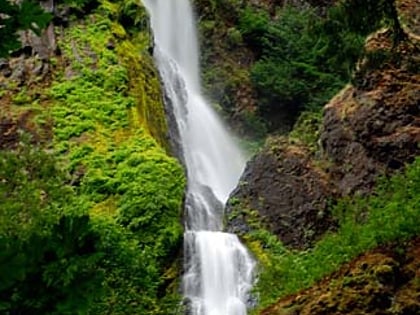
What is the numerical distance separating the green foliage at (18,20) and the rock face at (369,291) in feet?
13.4

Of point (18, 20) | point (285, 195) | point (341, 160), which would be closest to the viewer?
point (18, 20)

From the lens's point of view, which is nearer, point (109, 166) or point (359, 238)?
point (359, 238)

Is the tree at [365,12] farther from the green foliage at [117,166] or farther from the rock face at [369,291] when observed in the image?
the green foliage at [117,166]

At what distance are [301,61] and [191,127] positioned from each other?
19.2 feet

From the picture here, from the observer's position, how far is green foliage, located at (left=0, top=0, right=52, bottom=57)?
2.14 m

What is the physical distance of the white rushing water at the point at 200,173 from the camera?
1291cm

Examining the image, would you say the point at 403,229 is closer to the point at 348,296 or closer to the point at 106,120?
the point at 348,296

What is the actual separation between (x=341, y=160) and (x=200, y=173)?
4877 millimetres

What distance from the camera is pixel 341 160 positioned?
15.6 meters

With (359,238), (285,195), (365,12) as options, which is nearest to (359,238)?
(359,238)

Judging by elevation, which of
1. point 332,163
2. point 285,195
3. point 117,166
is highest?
point 332,163

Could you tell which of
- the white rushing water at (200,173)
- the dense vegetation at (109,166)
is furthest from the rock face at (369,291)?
the white rushing water at (200,173)

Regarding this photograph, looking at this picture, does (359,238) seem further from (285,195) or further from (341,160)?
(341,160)

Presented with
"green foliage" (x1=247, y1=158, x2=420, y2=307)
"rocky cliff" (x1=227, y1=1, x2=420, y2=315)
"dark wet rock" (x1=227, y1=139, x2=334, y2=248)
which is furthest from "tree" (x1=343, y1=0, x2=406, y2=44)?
"dark wet rock" (x1=227, y1=139, x2=334, y2=248)
